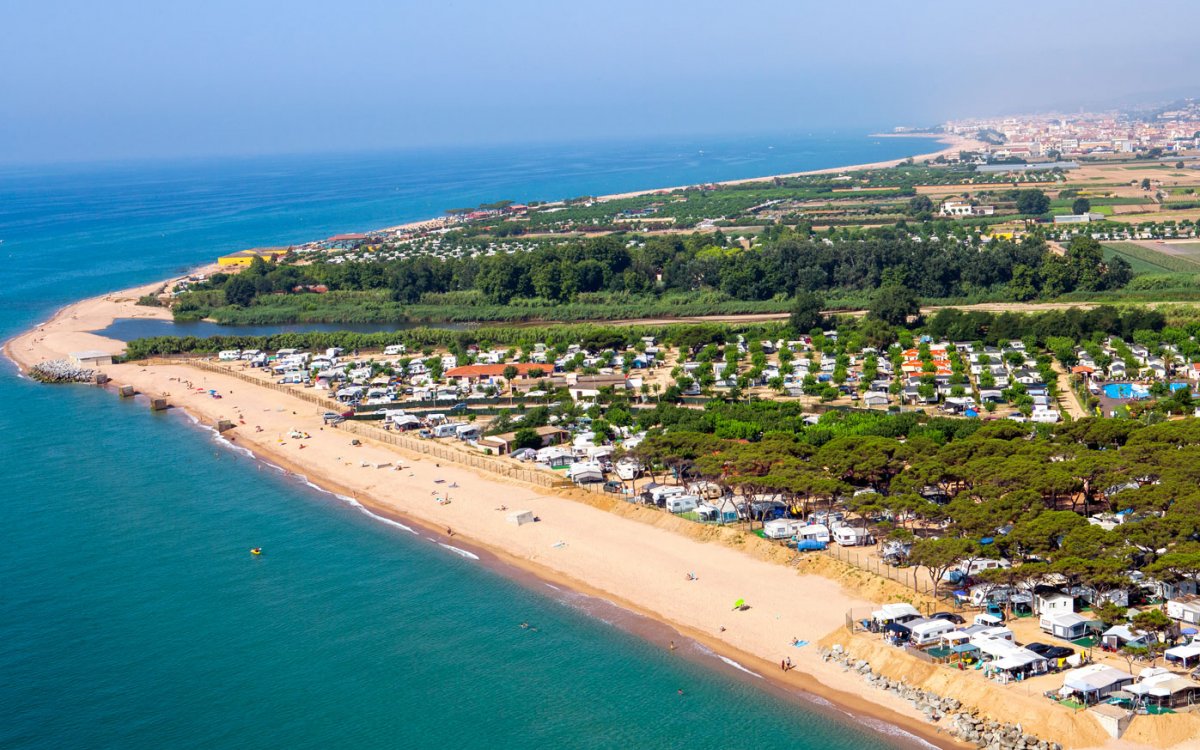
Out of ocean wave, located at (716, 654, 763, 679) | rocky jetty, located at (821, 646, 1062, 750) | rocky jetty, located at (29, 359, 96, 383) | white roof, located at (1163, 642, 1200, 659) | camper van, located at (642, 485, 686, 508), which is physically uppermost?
rocky jetty, located at (29, 359, 96, 383)

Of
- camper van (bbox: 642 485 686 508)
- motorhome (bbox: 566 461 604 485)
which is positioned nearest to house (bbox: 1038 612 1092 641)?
camper van (bbox: 642 485 686 508)

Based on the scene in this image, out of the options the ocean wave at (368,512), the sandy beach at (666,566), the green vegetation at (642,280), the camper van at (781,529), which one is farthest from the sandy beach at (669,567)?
the green vegetation at (642,280)

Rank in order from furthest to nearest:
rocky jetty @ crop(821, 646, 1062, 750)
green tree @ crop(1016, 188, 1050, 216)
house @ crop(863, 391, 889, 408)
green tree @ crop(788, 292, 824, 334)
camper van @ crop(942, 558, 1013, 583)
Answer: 1. green tree @ crop(1016, 188, 1050, 216)
2. green tree @ crop(788, 292, 824, 334)
3. house @ crop(863, 391, 889, 408)
4. camper van @ crop(942, 558, 1013, 583)
5. rocky jetty @ crop(821, 646, 1062, 750)

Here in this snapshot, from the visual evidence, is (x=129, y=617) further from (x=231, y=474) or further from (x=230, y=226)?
(x=230, y=226)

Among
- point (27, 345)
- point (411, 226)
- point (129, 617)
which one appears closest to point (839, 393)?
point (129, 617)

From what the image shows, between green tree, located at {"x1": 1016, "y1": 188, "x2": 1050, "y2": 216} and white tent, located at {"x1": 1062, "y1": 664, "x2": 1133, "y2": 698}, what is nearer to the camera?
white tent, located at {"x1": 1062, "y1": 664, "x2": 1133, "y2": 698}

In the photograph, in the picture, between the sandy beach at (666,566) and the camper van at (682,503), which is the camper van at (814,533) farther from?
the camper van at (682,503)

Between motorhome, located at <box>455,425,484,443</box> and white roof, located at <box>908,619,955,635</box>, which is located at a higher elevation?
motorhome, located at <box>455,425,484,443</box>

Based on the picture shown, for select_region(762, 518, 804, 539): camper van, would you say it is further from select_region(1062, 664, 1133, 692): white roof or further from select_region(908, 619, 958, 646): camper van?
select_region(1062, 664, 1133, 692): white roof
